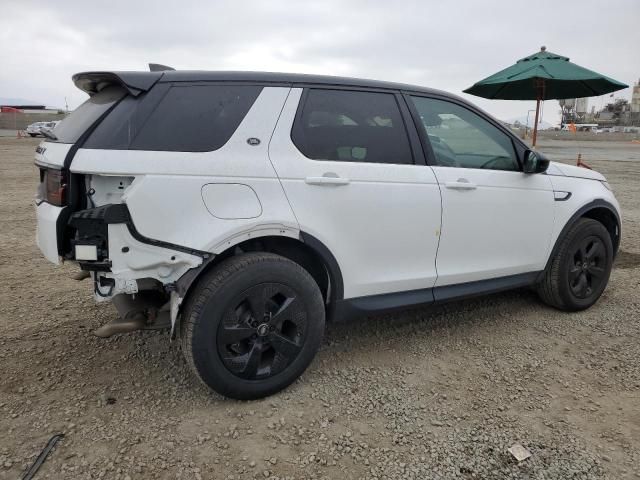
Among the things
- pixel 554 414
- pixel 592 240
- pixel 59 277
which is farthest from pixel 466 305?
pixel 59 277

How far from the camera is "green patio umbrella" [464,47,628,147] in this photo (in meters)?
8.57

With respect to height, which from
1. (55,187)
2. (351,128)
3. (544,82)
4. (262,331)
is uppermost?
(544,82)

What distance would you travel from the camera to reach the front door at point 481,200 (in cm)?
333

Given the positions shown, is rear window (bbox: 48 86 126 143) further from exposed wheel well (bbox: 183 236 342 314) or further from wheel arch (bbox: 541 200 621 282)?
wheel arch (bbox: 541 200 621 282)

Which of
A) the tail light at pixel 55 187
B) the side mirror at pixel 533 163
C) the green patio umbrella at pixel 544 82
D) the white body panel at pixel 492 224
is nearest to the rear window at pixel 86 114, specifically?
the tail light at pixel 55 187

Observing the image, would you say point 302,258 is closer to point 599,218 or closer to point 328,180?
point 328,180

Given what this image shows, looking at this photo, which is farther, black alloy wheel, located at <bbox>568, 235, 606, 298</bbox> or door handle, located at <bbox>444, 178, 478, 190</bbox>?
black alloy wheel, located at <bbox>568, 235, 606, 298</bbox>

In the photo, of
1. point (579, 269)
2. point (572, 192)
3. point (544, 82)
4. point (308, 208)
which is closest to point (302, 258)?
point (308, 208)

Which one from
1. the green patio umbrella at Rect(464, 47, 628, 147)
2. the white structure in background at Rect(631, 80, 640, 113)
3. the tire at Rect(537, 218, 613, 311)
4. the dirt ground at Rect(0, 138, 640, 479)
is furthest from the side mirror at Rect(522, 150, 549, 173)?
the white structure in background at Rect(631, 80, 640, 113)

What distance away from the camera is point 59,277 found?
15.8ft

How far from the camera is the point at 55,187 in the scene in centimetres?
262

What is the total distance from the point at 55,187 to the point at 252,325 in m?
1.27

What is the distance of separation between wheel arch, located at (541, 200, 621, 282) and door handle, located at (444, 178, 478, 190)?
111 centimetres

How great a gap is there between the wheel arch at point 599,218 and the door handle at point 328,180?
Result: 208cm
